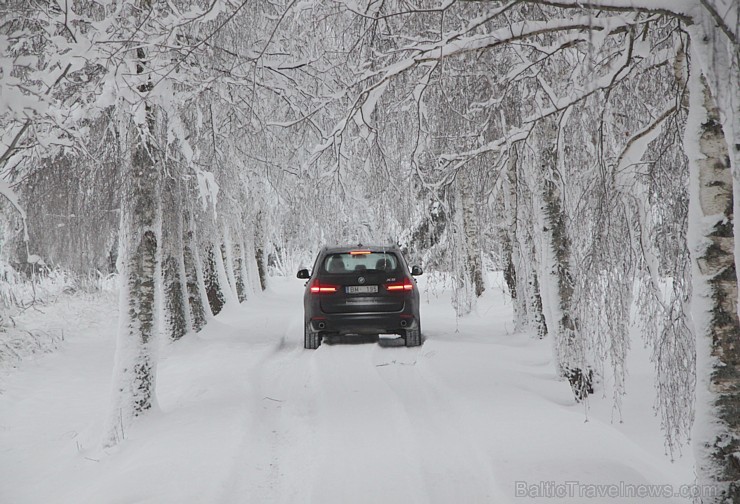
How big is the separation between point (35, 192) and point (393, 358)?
5.55 metres

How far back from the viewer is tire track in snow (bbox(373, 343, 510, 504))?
438cm

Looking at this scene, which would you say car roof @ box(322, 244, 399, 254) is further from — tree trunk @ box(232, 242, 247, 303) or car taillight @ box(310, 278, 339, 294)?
tree trunk @ box(232, 242, 247, 303)

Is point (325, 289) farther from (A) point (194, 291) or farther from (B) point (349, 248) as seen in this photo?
(A) point (194, 291)

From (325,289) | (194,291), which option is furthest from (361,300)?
(194,291)

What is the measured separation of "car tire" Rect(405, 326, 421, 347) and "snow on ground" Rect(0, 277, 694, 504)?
24 centimetres

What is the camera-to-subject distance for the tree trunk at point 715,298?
356cm

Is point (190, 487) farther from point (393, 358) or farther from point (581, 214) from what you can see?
point (393, 358)

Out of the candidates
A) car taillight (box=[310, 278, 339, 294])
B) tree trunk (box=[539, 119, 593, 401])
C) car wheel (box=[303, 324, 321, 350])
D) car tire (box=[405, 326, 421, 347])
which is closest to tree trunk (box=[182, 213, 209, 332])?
car wheel (box=[303, 324, 321, 350])

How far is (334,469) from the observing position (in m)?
4.90

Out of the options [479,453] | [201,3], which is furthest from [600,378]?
[201,3]

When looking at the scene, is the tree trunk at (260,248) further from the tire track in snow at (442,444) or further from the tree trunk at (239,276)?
the tire track in snow at (442,444)

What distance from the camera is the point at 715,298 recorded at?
3602mm

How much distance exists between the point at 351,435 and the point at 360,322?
4.18 meters

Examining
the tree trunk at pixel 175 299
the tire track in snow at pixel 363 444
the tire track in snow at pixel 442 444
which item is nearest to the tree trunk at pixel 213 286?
the tree trunk at pixel 175 299
